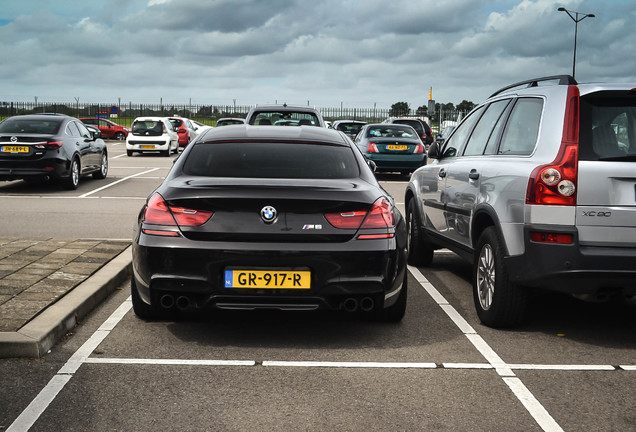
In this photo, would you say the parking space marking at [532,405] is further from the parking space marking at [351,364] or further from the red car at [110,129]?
the red car at [110,129]

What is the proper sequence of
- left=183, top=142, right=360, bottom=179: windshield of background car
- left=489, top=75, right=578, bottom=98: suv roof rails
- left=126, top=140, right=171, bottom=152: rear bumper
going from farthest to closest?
1. left=126, top=140, right=171, bottom=152: rear bumper
2. left=183, top=142, right=360, bottom=179: windshield of background car
3. left=489, top=75, right=578, bottom=98: suv roof rails

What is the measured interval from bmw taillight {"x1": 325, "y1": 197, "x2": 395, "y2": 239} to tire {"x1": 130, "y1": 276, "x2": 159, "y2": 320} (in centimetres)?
154

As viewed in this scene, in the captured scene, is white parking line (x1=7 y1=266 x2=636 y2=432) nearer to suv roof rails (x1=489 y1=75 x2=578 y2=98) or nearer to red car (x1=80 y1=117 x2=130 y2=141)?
suv roof rails (x1=489 y1=75 x2=578 y2=98)

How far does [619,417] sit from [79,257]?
535cm

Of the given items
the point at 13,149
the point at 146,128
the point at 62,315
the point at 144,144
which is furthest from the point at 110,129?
the point at 62,315

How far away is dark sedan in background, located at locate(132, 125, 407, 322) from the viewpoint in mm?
4898

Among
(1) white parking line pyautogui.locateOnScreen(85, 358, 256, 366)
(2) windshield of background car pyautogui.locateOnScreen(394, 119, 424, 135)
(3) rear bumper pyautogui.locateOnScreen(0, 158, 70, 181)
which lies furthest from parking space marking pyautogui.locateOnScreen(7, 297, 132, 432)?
(2) windshield of background car pyautogui.locateOnScreen(394, 119, 424, 135)

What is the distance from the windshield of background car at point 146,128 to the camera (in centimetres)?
2989

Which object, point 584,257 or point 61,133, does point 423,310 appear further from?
point 61,133

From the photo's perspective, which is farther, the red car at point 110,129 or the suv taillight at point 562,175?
the red car at point 110,129

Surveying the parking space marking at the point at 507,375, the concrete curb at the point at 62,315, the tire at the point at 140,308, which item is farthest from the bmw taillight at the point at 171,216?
the parking space marking at the point at 507,375

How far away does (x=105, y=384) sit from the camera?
4348mm

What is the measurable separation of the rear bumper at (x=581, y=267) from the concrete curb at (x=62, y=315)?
3.14 m

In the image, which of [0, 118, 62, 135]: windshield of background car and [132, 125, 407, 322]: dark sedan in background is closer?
[132, 125, 407, 322]: dark sedan in background
